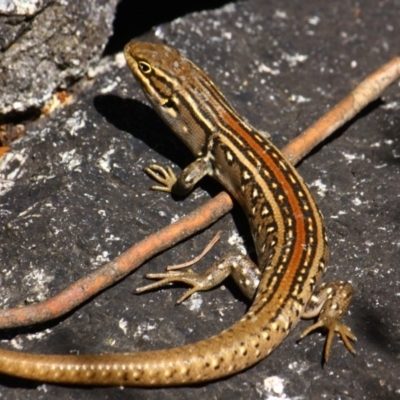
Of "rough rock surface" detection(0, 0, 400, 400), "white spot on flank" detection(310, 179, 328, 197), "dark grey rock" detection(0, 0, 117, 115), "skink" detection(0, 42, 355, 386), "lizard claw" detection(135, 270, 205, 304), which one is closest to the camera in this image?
"skink" detection(0, 42, 355, 386)

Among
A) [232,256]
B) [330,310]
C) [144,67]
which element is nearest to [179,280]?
[232,256]

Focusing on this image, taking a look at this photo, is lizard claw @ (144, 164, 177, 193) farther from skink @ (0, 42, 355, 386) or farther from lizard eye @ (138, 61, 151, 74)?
lizard eye @ (138, 61, 151, 74)

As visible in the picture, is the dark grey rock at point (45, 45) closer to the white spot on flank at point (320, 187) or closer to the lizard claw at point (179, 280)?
the lizard claw at point (179, 280)

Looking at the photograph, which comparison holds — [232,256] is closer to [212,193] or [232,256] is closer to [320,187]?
[212,193]

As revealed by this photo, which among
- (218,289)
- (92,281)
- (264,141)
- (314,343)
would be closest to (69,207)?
(92,281)

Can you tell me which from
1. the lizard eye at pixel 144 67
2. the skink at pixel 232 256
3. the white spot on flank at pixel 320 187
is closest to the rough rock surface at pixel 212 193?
the white spot on flank at pixel 320 187

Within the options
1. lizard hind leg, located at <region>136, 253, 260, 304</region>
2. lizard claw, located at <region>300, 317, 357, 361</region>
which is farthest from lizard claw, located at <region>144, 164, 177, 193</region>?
lizard claw, located at <region>300, 317, 357, 361</region>
